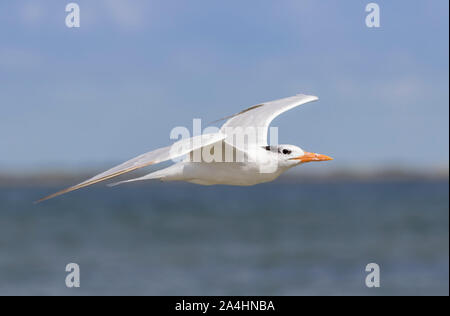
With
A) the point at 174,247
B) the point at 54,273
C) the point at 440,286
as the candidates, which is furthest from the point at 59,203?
the point at 440,286

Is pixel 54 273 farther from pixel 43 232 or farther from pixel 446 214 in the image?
pixel 446 214

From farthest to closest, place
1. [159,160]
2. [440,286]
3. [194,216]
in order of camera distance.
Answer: [194,216]
[440,286]
[159,160]

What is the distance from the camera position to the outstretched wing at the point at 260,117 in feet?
25.8

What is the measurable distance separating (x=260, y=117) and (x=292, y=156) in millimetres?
1439

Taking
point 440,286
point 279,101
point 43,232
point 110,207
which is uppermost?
point 110,207

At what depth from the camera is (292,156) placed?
22.2ft

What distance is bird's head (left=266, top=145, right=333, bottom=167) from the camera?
22.2ft

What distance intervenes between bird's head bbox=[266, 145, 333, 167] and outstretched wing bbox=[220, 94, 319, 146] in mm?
719

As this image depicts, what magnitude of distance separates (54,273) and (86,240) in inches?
487

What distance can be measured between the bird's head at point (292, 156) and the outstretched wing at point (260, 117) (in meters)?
0.72

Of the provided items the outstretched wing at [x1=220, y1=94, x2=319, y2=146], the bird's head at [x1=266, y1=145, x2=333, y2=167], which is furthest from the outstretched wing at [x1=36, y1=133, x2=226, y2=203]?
the outstretched wing at [x1=220, y1=94, x2=319, y2=146]

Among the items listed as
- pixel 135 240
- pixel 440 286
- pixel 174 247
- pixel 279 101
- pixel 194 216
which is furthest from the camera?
pixel 194 216

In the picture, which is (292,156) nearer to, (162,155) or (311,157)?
(311,157)

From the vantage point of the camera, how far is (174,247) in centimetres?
3722
